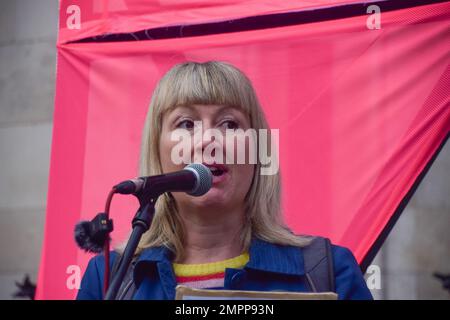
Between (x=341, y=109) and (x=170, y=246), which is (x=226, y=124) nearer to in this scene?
(x=170, y=246)

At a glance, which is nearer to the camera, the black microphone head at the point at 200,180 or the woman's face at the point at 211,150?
the black microphone head at the point at 200,180

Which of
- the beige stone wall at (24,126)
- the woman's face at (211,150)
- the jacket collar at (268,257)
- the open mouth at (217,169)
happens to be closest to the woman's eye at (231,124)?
the woman's face at (211,150)

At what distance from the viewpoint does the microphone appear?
4.63 feet

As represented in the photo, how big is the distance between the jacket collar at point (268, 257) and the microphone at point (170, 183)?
1.41 feet

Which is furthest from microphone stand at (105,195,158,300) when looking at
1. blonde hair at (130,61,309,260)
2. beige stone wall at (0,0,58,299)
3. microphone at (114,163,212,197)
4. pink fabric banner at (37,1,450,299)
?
beige stone wall at (0,0,58,299)

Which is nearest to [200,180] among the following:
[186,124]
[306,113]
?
[186,124]

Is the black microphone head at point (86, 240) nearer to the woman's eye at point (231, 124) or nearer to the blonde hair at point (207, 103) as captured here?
the blonde hair at point (207, 103)

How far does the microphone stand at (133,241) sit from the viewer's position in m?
1.37

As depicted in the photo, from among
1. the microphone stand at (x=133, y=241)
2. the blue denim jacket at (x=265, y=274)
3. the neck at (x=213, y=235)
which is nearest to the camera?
the microphone stand at (x=133, y=241)

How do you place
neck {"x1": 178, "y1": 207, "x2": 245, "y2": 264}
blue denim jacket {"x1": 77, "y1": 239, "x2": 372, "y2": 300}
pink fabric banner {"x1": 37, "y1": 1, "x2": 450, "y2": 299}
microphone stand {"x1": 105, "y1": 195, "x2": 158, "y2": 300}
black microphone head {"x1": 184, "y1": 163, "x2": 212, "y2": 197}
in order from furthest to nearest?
pink fabric banner {"x1": 37, "y1": 1, "x2": 450, "y2": 299}, neck {"x1": 178, "y1": 207, "x2": 245, "y2": 264}, blue denim jacket {"x1": 77, "y1": 239, "x2": 372, "y2": 300}, black microphone head {"x1": 184, "y1": 163, "x2": 212, "y2": 197}, microphone stand {"x1": 105, "y1": 195, "x2": 158, "y2": 300}

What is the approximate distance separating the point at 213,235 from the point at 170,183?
53cm

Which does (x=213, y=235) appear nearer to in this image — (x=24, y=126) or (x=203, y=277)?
(x=203, y=277)

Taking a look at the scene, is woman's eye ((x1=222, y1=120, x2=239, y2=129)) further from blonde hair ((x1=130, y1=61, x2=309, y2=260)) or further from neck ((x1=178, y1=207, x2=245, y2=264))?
neck ((x1=178, y1=207, x2=245, y2=264))

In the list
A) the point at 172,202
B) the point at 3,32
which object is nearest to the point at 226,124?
the point at 172,202
